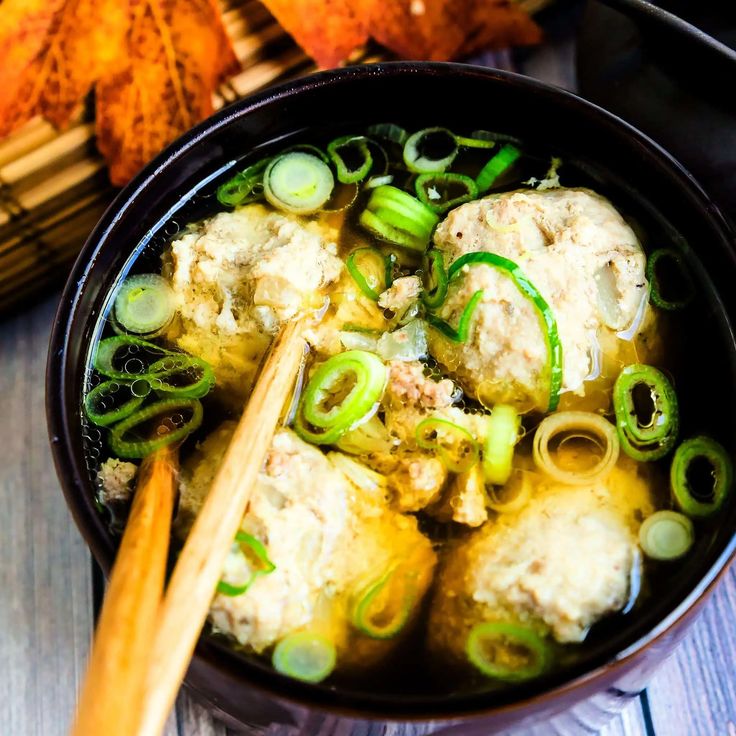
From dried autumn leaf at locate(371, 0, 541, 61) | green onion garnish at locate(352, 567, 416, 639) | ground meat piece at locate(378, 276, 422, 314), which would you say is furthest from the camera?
dried autumn leaf at locate(371, 0, 541, 61)

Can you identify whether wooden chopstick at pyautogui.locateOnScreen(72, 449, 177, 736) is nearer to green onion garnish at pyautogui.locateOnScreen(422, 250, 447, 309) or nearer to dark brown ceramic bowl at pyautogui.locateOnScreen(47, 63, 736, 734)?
dark brown ceramic bowl at pyautogui.locateOnScreen(47, 63, 736, 734)

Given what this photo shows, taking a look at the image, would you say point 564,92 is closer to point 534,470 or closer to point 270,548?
point 534,470

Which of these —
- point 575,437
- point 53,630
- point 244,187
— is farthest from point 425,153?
point 53,630

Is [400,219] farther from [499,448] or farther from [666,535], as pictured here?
[666,535]

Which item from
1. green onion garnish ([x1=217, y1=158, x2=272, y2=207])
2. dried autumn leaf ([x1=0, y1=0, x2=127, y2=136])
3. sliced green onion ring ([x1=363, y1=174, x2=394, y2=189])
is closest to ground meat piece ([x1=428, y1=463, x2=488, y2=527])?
sliced green onion ring ([x1=363, y1=174, x2=394, y2=189])

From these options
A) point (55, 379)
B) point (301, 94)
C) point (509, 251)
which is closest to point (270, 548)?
point (55, 379)

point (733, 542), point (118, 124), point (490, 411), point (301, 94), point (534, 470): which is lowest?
point (733, 542)

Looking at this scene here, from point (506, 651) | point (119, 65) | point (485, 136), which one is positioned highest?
point (119, 65)
